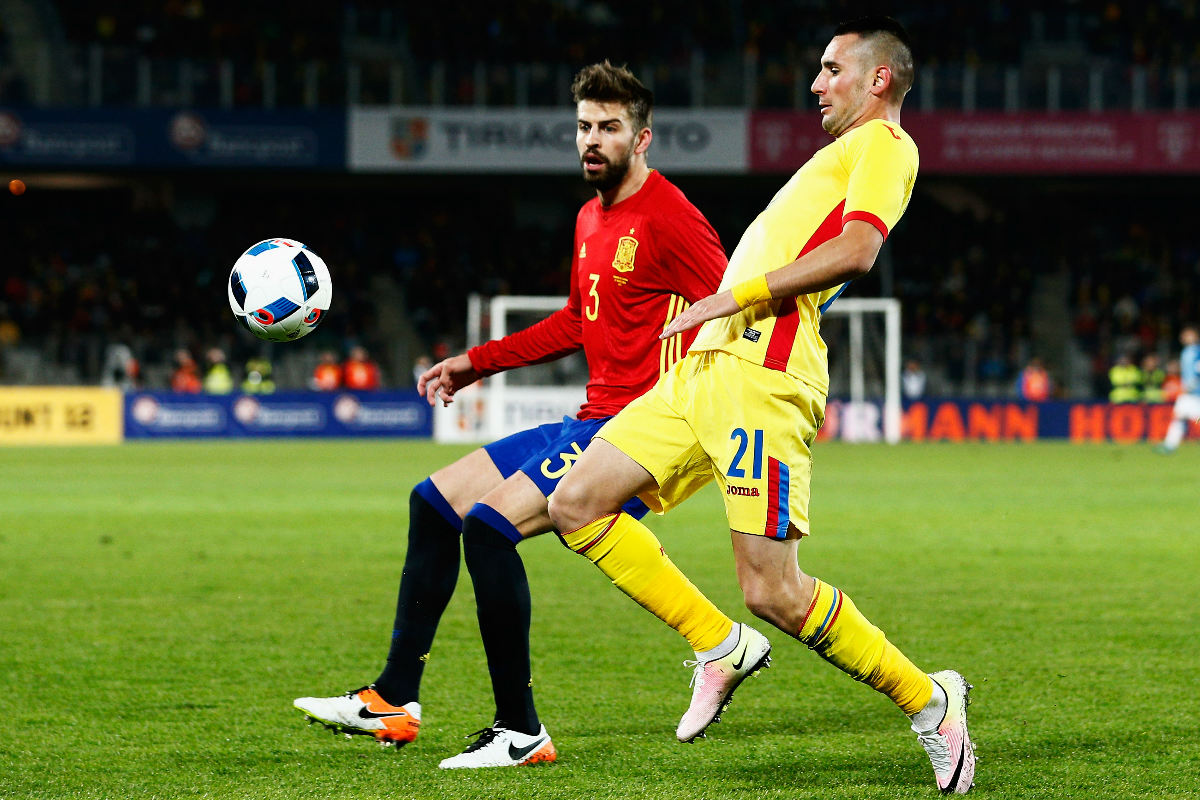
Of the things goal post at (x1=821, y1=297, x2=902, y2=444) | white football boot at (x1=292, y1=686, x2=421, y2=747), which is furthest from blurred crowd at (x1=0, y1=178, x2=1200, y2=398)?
white football boot at (x1=292, y1=686, x2=421, y2=747)

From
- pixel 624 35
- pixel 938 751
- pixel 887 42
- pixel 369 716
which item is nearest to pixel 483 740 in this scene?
pixel 369 716

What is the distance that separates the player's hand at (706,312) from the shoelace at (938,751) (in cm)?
125

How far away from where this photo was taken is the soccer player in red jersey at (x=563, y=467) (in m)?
4.33

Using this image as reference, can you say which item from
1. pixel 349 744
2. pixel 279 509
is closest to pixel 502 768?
pixel 349 744

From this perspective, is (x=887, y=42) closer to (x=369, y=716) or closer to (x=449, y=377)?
(x=449, y=377)

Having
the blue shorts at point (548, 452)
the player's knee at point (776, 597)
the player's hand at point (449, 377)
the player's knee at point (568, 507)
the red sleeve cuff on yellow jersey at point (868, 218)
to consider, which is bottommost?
the player's knee at point (776, 597)

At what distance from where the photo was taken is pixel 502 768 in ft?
13.9

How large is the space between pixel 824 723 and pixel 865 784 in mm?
809

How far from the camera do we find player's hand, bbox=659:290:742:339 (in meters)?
3.80

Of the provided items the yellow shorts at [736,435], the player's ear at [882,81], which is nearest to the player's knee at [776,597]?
the yellow shorts at [736,435]

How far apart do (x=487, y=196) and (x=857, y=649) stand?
1238 inches

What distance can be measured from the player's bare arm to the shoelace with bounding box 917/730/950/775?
4.02 feet

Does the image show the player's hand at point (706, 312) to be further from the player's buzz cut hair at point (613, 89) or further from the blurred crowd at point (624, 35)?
the blurred crowd at point (624, 35)

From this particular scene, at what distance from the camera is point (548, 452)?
4.47 metres
